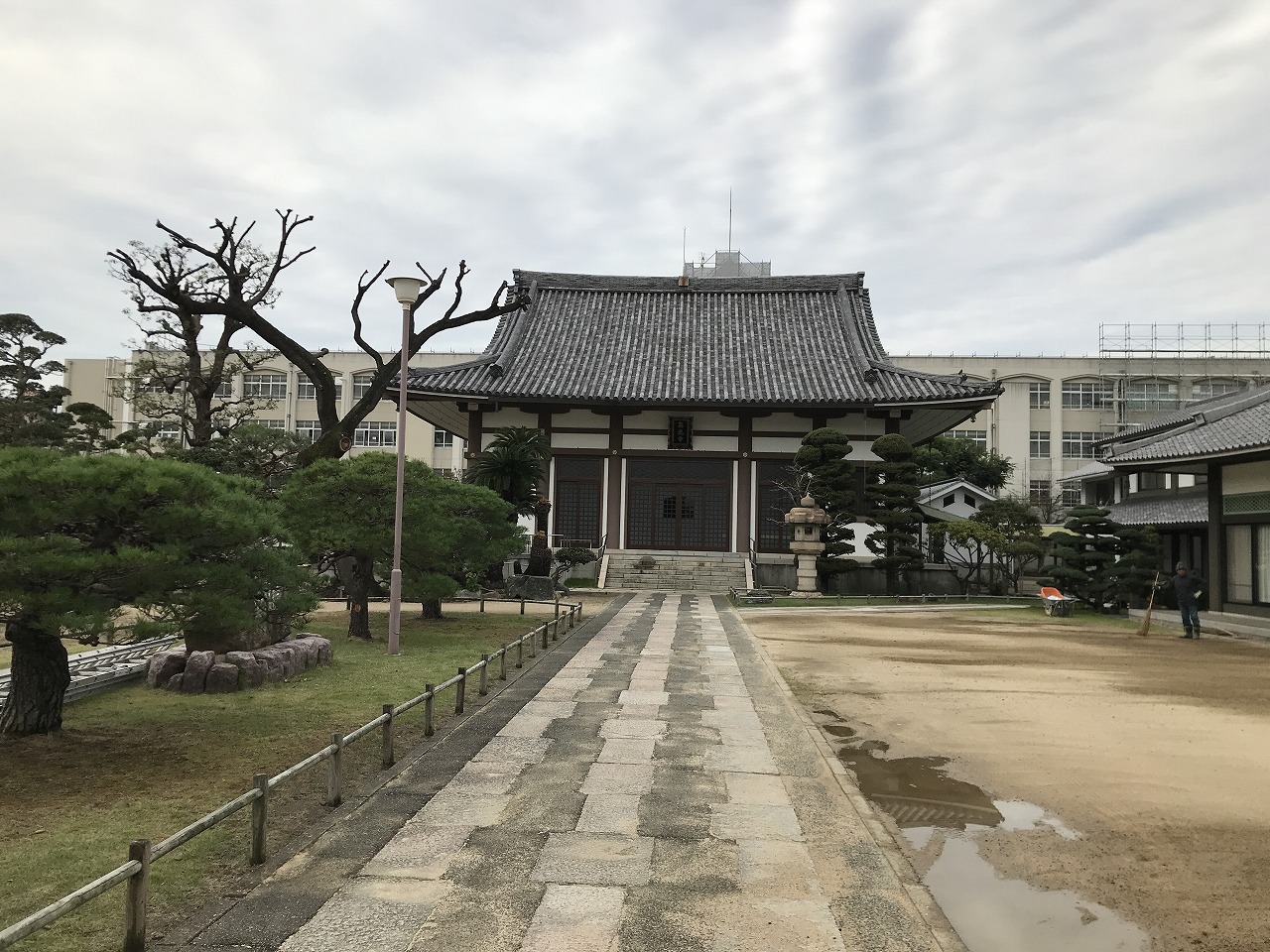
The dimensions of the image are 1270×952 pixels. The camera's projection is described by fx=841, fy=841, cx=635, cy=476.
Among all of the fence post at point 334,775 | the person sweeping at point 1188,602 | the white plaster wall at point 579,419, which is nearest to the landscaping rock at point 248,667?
the fence post at point 334,775

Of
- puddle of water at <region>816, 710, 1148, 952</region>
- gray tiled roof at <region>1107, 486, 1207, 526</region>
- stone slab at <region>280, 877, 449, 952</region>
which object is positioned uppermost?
gray tiled roof at <region>1107, 486, 1207, 526</region>

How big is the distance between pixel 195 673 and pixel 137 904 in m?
6.93

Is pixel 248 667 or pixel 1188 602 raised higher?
pixel 1188 602

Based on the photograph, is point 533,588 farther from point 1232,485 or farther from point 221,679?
point 1232,485

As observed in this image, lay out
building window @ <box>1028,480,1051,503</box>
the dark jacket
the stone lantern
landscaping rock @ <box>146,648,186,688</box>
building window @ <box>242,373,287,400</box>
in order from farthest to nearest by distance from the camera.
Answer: building window @ <box>242,373,287,400</box> → building window @ <box>1028,480,1051,503</box> → the stone lantern → the dark jacket → landscaping rock @ <box>146,648,186,688</box>

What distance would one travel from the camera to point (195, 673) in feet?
33.1

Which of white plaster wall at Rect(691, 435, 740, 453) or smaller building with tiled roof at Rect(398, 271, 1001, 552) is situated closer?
smaller building with tiled roof at Rect(398, 271, 1001, 552)

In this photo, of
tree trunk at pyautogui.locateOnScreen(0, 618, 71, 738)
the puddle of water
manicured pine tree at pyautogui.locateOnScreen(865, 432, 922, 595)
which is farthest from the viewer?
manicured pine tree at pyautogui.locateOnScreen(865, 432, 922, 595)

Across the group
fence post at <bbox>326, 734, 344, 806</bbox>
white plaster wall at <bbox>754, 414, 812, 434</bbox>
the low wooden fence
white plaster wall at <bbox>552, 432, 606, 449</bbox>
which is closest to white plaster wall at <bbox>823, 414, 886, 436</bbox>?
white plaster wall at <bbox>754, 414, 812, 434</bbox>

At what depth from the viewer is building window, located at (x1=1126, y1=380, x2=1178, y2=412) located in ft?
172

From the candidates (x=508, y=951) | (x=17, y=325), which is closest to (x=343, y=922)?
(x=508, y=951)

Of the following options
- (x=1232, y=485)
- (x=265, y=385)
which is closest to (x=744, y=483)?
(x=1232, y=485)

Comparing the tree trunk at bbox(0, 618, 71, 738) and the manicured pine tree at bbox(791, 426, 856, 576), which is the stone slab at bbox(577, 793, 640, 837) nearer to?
the tree trunk at bbox(0, 618, 71, 738)

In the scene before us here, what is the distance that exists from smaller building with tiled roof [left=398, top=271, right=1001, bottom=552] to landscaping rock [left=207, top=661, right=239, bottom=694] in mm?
18493
